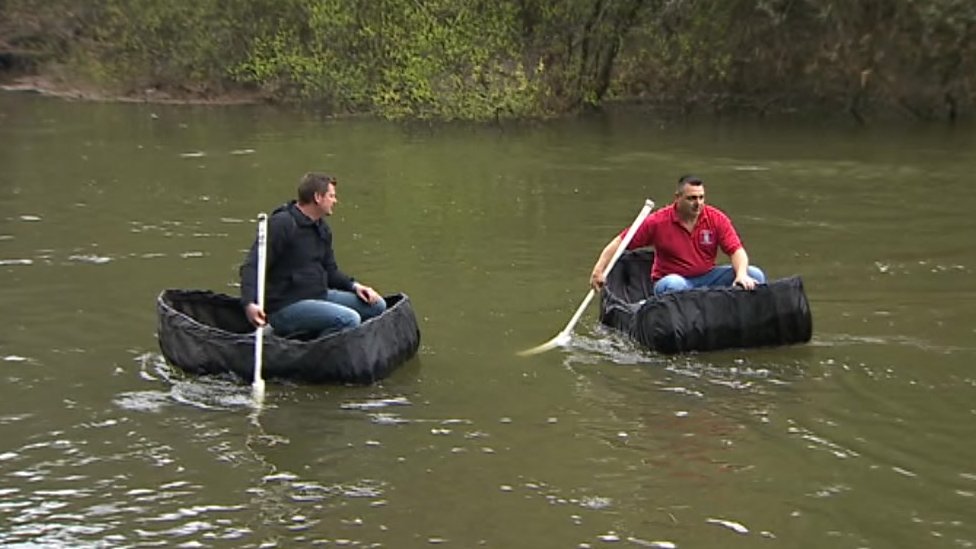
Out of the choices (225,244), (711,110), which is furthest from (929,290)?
(711,110)

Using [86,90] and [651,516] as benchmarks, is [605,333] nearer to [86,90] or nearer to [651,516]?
[651,516]

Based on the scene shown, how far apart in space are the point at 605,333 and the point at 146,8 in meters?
33.2

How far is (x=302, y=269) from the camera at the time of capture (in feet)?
28.1

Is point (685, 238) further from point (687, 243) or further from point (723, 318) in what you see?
point (723, 318)

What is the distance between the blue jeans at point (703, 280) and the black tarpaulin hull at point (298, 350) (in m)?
1.83

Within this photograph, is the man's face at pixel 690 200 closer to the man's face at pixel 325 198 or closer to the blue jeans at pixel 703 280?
the blue jeans at pixel 703 280

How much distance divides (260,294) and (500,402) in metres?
1.58

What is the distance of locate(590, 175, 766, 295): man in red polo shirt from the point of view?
9.39 m

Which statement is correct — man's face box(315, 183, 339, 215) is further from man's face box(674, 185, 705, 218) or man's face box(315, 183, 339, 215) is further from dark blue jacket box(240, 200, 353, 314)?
man's face box(674, 185, 705, 218)

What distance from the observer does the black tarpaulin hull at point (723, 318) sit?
8930mm

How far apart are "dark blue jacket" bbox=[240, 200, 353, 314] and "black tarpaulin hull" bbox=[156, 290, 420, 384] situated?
33 cm

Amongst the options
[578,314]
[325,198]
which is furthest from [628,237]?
[325,198]

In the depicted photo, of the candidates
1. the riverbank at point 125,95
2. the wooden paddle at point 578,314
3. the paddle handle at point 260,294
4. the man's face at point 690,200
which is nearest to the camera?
the paddle handle at point 260,294

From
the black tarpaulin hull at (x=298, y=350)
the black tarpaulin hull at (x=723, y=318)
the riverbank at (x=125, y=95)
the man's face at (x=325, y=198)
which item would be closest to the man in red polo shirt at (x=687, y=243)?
the black tarpaulin hull at (x=723, y=318)
